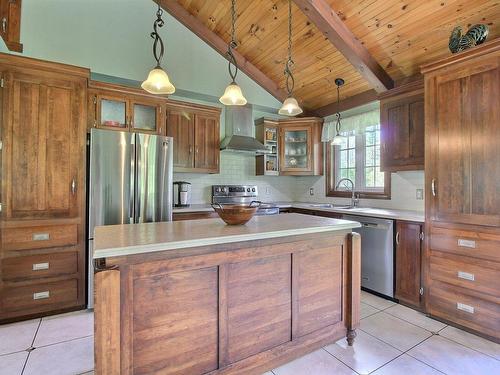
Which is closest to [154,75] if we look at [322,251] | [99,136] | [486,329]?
[99,136]

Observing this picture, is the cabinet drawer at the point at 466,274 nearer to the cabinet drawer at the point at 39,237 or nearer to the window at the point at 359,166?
the window at the point at 359,166

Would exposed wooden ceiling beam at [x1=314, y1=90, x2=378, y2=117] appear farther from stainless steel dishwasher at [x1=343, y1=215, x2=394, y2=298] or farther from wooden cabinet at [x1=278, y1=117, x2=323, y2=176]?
stainless steel dishwasher at [x1=343, y1=215, x2=394, y2=298]

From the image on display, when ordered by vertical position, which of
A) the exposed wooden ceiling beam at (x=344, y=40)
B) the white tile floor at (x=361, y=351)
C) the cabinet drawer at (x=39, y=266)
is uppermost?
the exposed wooden ceiling beam at (x=344, y=40)

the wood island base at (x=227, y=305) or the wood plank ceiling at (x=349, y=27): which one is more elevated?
the wood plank ceiling at (x=349, y=27)

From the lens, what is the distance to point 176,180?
3973 millimetres

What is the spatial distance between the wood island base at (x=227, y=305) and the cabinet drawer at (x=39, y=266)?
1.83m

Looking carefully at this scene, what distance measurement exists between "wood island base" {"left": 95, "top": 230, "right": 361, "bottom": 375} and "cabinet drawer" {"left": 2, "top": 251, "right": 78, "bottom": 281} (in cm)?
183

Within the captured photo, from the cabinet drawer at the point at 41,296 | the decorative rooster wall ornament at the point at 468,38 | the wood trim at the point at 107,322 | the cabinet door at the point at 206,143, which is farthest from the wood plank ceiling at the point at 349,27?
the cabinet drawer at the point at 41,296

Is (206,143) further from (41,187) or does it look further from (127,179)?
(41,187)

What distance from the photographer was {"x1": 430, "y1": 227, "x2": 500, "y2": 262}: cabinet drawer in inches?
83.7

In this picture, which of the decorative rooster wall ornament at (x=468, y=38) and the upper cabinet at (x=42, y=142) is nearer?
the decorative rooster wall ornament at (x=468, y=38)

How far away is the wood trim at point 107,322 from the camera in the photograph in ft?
3.96

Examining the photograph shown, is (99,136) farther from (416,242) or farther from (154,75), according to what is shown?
(416,242)

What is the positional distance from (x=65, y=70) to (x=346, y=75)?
337 centimetres
